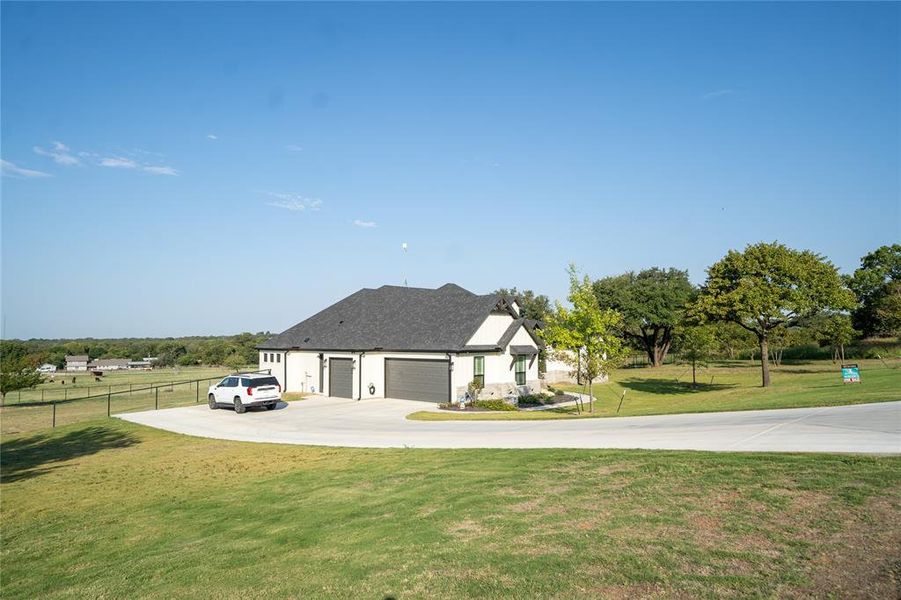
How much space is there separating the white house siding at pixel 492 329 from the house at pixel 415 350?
0.20 feet

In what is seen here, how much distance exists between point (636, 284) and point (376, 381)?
48.1 m

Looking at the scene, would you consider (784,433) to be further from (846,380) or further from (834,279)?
(834,279)

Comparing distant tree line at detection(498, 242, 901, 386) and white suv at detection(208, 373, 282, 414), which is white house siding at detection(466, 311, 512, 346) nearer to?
distant tree line at detection(498, 242, 901, 386)

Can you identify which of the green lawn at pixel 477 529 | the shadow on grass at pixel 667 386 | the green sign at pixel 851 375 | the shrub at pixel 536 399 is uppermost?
the green sign at pixel 851 375

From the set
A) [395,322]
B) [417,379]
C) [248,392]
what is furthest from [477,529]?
[395,322]

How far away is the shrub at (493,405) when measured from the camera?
29.1 meters

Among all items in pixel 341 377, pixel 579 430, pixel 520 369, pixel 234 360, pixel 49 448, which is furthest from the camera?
pixel 234 360

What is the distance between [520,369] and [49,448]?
2411 cm

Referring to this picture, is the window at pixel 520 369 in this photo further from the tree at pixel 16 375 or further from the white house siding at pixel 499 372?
the tree at pixel 16 375

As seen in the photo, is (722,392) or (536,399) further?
(722,392)

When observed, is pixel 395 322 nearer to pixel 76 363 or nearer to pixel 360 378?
pixel 360 378

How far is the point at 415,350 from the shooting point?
107 feet

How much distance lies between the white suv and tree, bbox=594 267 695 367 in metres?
47.1

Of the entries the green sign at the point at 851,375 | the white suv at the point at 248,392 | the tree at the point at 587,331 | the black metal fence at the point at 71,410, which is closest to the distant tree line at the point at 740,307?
the tree at the point at 587,331
